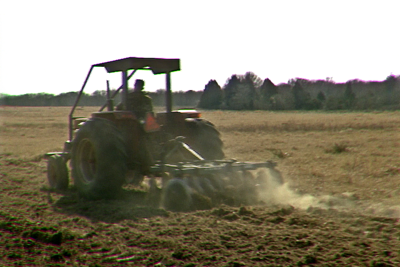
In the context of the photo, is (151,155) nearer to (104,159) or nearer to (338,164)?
(104,159)

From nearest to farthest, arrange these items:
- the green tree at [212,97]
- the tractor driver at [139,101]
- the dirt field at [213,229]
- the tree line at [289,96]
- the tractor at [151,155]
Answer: the dirt field at [213,229], the tractor at [151,155], the tractor driver at [139,101], the tree line at [289,96], the green tree at [212,97]

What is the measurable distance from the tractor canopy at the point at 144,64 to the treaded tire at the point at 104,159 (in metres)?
1.00

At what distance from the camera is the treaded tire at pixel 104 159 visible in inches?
231

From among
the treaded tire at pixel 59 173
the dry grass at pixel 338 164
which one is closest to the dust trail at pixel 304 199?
the dry grass at pixel 338 164

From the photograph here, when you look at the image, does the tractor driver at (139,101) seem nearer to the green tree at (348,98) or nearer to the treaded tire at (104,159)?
the treaded tire at (104,159)

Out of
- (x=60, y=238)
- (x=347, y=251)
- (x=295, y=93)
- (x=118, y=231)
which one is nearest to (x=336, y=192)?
(x=347, y=251)

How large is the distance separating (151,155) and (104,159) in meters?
0.88

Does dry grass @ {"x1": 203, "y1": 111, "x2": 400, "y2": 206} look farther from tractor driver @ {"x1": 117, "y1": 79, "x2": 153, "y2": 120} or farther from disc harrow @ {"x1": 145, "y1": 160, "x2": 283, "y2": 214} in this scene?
A: tractor driver @ {"x1": 117, "y1": 79, "x2": 153, "y2": 120}

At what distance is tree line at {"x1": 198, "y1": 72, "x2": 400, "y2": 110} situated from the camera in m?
46.9

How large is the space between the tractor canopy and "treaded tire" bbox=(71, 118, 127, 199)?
1.00 metres

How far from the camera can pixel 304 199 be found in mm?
6289

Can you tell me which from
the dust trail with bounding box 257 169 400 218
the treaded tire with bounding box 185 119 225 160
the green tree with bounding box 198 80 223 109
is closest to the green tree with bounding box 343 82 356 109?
the green tree with bounding box 198 80 223 109

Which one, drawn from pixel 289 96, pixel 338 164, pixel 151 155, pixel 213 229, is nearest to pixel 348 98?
pixel 289 96

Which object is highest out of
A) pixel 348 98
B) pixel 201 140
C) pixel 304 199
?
pixel 348 98
